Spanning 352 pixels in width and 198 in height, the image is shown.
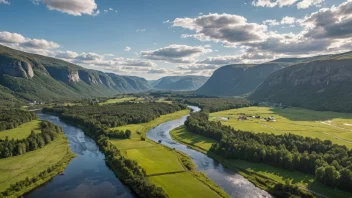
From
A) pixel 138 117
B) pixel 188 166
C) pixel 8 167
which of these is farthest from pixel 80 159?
pixel 138 117

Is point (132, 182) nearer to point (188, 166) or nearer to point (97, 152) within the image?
point (188, 166)

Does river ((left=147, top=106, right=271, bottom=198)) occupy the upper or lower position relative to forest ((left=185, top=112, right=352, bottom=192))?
lower

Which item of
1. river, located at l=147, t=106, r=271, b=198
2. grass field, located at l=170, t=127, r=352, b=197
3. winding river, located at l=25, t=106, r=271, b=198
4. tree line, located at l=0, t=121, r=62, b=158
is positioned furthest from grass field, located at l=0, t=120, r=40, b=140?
grass field, located at l=170, t=127, r=352, b=197

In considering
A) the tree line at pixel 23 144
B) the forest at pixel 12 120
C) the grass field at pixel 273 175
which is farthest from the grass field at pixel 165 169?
the forest at pixel 12 120

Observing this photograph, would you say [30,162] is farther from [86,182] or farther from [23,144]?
[86,182]

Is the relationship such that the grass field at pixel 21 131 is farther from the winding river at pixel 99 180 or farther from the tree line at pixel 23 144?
the winding river at pixel 99 180

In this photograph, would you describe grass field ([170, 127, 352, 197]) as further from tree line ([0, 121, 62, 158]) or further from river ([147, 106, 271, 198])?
tree line ([0, 121, 62, 158])

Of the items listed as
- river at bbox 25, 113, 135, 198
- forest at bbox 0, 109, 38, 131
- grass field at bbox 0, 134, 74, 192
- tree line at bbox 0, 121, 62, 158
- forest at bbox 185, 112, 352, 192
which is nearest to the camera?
river at bbox 25, 113, 135, 198
